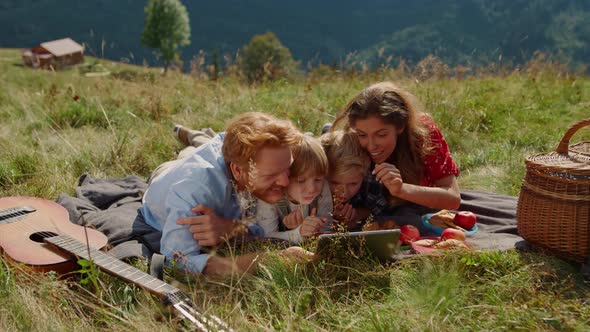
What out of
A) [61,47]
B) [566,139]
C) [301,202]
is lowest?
[301,202]

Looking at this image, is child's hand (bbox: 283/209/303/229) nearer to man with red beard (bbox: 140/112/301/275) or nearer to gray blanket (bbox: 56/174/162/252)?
man with red beard (bbox: 140/112/301/275)

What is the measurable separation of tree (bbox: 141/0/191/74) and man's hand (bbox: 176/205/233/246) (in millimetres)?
51899

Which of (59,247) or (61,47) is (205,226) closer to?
(59,247)

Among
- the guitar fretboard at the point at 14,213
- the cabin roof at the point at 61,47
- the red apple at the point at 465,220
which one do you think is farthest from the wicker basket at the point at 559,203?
the cabin roof at the point at 61,47

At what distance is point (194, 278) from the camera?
9.71ft

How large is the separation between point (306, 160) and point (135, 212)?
1.76m

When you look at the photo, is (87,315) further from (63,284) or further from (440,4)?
(440,4)

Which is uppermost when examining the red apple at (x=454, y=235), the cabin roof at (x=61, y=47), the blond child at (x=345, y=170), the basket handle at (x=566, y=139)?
the cabin roof at (x=61, y=47)

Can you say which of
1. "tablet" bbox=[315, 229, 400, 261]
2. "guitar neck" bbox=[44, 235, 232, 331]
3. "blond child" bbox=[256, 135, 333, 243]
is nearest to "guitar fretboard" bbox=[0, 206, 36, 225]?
"guitar neck" bbox=[44, 235, 232, 331]

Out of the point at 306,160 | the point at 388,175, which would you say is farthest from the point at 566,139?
the point at 306,160

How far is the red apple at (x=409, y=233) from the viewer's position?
358 cm

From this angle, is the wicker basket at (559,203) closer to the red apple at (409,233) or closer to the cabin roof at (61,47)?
the red apple at (409,233)

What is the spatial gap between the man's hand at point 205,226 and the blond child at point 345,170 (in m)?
0.89

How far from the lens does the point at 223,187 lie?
3273 millimetres
